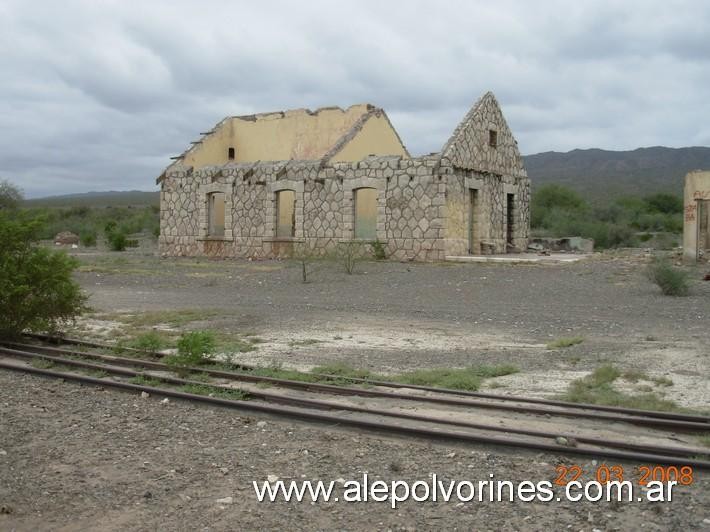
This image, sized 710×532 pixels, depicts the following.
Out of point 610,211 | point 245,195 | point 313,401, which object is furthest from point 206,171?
point 610,211

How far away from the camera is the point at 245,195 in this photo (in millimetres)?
27141

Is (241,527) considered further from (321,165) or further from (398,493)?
(321,165)

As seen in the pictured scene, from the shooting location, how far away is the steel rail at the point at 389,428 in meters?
5.23

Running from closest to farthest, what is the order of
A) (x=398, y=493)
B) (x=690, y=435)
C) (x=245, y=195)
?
(x=398, y=493) < (x=690, y=435) < (x=245, y=195)

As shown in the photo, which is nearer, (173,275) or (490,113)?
(173,275)

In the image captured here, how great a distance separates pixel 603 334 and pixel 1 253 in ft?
28.2

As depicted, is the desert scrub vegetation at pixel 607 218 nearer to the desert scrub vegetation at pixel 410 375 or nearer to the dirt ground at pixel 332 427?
Result: the dirt ground at pixel 332 427

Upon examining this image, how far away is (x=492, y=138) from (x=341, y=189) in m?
5.85

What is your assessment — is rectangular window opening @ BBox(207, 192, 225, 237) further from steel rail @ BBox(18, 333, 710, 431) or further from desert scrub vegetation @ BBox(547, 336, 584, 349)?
steel rail @ BBox(18, 333, 710, 431)

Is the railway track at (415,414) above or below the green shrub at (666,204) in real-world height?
below

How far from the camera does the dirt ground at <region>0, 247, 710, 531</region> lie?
4.56 metres

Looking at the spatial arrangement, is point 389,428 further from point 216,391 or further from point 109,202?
point 109,202

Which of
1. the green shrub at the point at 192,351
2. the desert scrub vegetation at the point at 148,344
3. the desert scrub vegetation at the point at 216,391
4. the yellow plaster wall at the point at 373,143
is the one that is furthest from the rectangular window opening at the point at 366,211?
the desert scrub vegetation at the point at 216,391

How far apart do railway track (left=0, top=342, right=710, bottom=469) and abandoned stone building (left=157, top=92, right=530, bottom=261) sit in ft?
50.5
